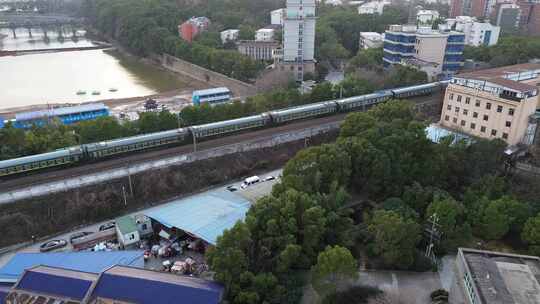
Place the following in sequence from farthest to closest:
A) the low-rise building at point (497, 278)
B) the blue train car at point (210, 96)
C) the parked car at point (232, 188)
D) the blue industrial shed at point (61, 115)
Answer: the blue train car at point (210, 96) < the blue industrial shed at point (61, 115) < the parked car at point (232, 188) < the low-rise building at point (497, 278)

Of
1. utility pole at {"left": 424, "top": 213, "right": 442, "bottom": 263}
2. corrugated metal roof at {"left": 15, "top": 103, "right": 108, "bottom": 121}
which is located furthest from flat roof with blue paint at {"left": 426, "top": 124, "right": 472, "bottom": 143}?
corrugated metal roof at {"left": 15, "top": 103, "right": 108, "bottom": 121}

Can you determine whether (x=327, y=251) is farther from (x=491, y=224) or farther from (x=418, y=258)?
(x=491, y=224)

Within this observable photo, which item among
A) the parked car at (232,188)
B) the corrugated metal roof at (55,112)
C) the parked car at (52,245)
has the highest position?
the corrugated metal roof at (55,112)

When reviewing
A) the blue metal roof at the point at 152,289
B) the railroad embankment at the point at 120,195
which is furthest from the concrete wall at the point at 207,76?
the blue metal roof at the point at 152,289

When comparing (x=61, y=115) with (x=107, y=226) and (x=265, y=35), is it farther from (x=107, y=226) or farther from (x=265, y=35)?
(x=265, y=35)

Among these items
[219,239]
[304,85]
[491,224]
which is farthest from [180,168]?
[304,85]

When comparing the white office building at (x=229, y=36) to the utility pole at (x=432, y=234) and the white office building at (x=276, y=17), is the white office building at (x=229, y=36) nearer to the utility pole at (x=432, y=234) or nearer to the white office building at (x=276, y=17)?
the white office building at (x=276, y=17)
